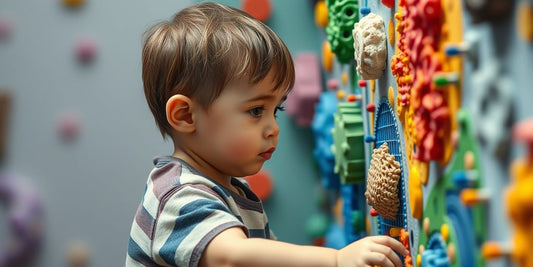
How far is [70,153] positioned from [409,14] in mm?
1086

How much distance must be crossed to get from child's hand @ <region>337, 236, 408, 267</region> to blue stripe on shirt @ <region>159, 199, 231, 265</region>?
15 cm

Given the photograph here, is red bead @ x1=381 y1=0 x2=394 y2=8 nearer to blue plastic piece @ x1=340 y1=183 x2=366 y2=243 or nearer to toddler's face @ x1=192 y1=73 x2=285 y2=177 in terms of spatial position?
toddler's face @ x1=192 y1=73 x2=285 y2=177

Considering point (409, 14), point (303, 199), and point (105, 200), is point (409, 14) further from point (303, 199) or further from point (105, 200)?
point (105, 200)

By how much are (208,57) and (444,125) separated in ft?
1.06

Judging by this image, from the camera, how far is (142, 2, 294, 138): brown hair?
2.74 ft

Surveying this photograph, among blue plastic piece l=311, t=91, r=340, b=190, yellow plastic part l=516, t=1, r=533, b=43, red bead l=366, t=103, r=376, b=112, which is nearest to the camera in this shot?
yellow plastic part l=516, t=1, r=533, b=43

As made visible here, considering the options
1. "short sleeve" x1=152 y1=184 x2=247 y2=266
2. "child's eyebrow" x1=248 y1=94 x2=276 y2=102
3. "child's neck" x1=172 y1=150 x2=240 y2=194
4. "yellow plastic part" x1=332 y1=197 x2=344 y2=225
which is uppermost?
"child's eyebrow" x1=248 y1=94 x2=276 y2=102

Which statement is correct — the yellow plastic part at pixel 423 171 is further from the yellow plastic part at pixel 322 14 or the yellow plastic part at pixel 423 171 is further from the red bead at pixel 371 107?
the yellow plastic part at pixel 322 14

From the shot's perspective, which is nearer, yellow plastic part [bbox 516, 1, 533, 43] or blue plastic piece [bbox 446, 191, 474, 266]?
yellow plastic part [bbox 516, 1, 533, 43]

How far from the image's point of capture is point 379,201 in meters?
0.88

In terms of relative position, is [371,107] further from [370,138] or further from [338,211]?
[338,211]

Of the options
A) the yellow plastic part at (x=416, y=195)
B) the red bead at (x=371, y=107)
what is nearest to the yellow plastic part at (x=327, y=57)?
the red bead at (x=371, y=107)

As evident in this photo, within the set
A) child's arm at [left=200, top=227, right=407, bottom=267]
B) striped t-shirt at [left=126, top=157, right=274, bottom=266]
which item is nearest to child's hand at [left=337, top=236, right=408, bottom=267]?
child's arm at [left=200, top=227, right=407, bottom=267]

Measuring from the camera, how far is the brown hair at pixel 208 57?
83cm
